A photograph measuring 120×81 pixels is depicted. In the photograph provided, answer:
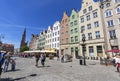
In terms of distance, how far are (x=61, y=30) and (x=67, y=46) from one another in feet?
30.2

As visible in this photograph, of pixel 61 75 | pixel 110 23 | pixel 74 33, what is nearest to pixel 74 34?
pixel 74 33

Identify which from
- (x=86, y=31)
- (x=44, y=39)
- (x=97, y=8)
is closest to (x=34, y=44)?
(x=44, y=39)

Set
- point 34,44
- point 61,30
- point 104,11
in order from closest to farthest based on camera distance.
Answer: point 104,11
point 61,30
point 34,44

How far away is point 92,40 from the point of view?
3497 centimetres

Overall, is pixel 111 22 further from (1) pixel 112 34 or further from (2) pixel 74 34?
(2) pixel 74 34

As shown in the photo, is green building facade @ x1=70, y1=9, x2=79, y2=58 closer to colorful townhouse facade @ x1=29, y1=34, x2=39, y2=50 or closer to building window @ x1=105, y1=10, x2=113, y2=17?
building window @ x1=105, y1=10, x2=113, y2=17

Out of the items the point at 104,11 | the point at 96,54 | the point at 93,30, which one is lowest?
the point at 96,54

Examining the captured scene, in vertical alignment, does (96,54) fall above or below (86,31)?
below

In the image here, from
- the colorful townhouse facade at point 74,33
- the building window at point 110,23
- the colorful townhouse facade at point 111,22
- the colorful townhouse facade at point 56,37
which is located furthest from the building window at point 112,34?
the colorful townhouse facade at point 56,37

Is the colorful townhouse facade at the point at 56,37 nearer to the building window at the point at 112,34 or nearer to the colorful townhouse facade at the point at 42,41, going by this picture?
the colorful townhouse facade at the point at 42,41

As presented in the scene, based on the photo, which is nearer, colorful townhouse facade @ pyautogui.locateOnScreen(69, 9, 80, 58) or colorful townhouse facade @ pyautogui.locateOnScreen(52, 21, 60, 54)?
colorful townhouse facade @ pyautogui.locateOnScreen(69, 9, 80, 58)

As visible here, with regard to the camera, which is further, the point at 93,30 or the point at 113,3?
the point at 93,30

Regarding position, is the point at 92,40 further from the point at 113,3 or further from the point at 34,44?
the point at 34,44

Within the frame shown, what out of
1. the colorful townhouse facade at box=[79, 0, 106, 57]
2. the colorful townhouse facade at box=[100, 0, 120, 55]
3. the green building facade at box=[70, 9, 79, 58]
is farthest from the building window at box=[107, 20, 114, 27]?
the green building facade at box=[70, 9, 79, 58]
